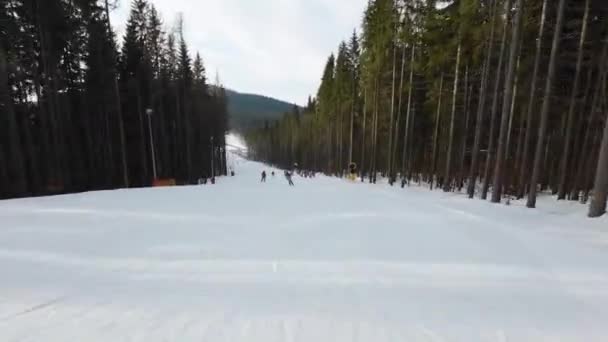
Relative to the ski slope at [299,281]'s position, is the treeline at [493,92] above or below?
above

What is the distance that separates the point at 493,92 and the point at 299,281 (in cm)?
1520

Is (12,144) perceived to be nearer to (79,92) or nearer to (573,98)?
(79,92)

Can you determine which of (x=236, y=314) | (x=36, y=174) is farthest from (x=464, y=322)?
(x=36, y=174)

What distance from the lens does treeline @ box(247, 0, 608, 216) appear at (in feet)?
34.1

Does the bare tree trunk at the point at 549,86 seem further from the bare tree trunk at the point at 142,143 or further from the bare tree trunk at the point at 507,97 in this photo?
the bare tree trunk at the point at 142,143

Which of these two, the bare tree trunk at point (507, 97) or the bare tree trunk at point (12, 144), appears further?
the bare tree trunk at point (12, 144)

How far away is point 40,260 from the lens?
382cm

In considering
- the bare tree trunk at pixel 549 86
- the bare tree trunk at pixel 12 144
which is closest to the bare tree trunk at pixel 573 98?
the bare tree trunk at pixel 549 86

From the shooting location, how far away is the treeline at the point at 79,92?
54.3 ft

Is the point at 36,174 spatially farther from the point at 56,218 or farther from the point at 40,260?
the point at 40,260

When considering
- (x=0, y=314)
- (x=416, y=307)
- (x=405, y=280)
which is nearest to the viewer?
(x=0, y=314)

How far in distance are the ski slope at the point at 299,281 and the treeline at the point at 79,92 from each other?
15.4m

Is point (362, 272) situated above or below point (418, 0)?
below

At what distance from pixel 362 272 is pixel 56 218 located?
6458 millimetres
